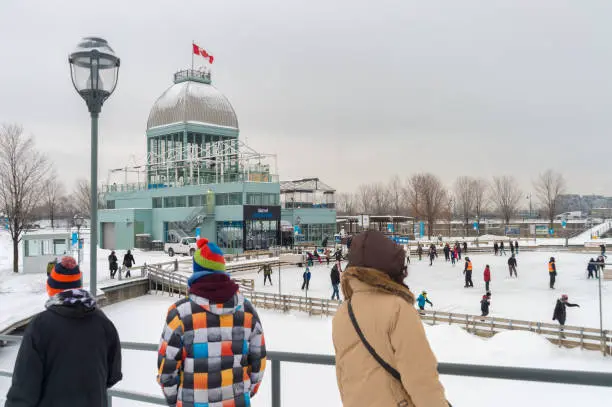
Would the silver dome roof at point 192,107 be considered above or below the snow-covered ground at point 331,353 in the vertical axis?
above

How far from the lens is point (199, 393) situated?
2820mm

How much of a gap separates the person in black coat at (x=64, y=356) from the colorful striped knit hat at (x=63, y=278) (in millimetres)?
29

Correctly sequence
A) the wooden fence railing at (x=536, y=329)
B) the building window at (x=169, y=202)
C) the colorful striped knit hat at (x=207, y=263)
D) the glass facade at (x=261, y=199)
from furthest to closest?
the building window at (x=169, y=202) → the glass facade at (x=261, y=199) → the wooden fence railing at (x=536, y=329) → the colorful striped knit hat at (x=207, y=263)

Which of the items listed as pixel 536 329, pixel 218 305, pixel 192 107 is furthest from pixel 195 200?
pixel 218 305

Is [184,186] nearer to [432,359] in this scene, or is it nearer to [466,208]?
[432,359]

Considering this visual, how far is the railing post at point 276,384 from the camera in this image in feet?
10.9

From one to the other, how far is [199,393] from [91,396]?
60 cm

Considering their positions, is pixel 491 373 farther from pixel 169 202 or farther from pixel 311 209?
pixel 311 209

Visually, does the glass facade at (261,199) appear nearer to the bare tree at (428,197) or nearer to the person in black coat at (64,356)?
the bare tree at (428,197)

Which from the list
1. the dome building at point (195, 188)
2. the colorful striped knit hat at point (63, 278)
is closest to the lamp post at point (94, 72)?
Result: the colorful striped knit hat at point (63, 278)

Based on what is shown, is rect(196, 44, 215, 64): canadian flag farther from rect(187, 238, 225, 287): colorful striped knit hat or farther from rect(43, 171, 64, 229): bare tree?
A: rect(187, 238, 225, 287): colorful striped knit hat

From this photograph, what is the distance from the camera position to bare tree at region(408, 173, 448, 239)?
251ft

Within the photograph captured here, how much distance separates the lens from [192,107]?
5638 centimetres

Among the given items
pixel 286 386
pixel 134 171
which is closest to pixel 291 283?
pixel 286 386
